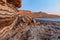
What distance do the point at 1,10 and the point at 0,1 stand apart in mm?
431

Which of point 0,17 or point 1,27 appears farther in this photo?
point 1,27

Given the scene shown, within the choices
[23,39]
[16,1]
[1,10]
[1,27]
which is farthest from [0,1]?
[16,1]

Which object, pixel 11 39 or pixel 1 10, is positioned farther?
pixel 11 39

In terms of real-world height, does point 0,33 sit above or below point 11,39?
above

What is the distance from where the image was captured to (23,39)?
18.6ft

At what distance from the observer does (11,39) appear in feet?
15.4

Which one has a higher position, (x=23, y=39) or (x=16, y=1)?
(x=16, y=1)

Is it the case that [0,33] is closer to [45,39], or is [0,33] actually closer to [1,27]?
[1,27]

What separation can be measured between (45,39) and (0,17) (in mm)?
3989

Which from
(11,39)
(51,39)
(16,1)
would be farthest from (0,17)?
(51,39)

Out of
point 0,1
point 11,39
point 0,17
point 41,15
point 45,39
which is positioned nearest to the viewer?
point 0,17

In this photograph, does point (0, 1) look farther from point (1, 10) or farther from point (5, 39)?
point (5, 39)

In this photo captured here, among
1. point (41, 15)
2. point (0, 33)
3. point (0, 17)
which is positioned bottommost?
point (41, 15)

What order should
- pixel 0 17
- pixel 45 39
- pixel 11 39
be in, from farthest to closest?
1. pixel 45 39
2. pixel 11 39
3. pixel 0 17
